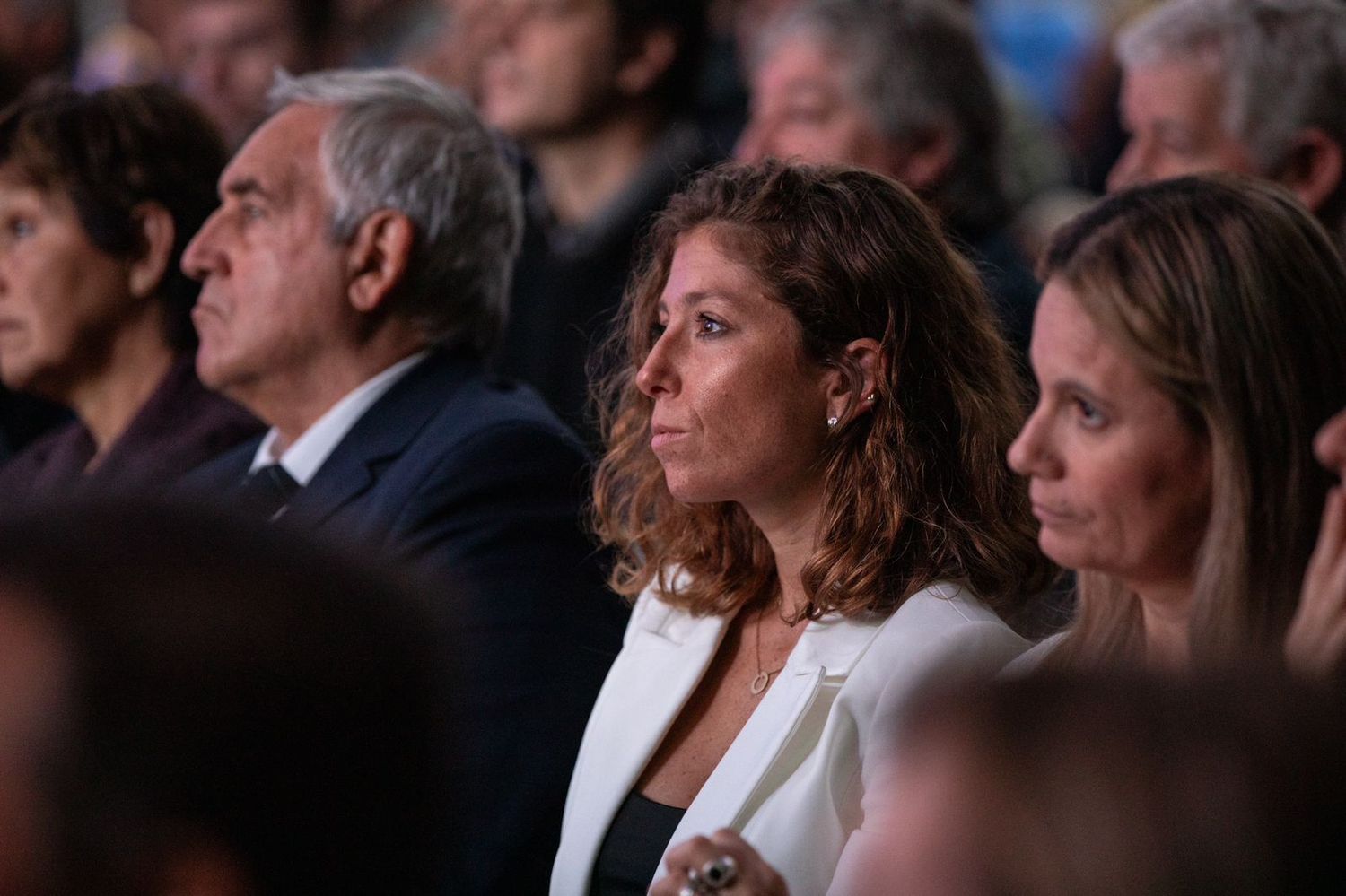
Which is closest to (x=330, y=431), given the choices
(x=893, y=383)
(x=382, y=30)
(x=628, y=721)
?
(x=628, y=721)

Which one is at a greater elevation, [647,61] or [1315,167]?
[1315,167]

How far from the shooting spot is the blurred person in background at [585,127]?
4660 mm

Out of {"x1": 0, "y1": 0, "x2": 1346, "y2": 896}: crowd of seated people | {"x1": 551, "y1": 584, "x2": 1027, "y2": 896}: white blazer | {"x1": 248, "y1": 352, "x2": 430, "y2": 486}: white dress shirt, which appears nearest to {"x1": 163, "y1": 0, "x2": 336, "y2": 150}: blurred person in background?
{"x1": 0, "y1": 0, "x2": 1346, "y2": 896}: crowd of seated people

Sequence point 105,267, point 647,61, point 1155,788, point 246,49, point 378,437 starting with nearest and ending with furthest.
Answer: point 1155,788
point 378,437
point 105,267
point 647,61
point 246,49

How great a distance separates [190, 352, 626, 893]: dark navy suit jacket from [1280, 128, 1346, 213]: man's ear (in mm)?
1461

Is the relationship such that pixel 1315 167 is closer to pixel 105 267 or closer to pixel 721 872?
pixel 721 872

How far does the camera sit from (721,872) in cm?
177

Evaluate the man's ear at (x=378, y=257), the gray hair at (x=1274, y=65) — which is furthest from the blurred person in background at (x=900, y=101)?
the man's ear at (x=378, y=257)

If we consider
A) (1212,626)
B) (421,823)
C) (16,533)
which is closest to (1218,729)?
(421,823)

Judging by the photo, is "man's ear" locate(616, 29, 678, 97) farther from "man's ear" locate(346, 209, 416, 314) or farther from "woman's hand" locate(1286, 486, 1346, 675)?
"woman's hand" locate(1286, 486, 1346, 675)

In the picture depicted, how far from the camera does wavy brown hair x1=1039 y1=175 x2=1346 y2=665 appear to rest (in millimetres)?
1801

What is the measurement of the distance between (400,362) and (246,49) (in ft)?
Result: 9.06

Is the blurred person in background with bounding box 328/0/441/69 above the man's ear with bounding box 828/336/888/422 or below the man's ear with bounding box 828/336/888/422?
below

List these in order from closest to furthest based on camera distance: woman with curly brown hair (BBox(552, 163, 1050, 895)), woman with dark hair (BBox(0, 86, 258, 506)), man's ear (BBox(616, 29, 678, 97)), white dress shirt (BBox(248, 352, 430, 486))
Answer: woman with curly brown hair (BBox(552, 163, 1050, 895)) → white dress shirt (BBox(248, 352, 430, 486)) → woman with dark hair (BBox(0, 86, 258, 506)) → man's ear (BBox(616, 29, 678, 97))
